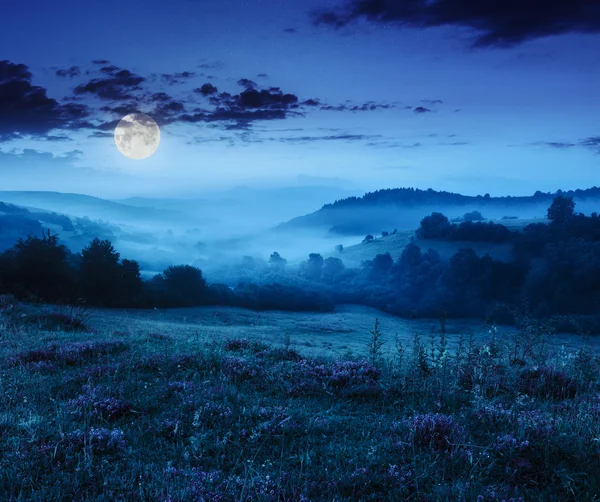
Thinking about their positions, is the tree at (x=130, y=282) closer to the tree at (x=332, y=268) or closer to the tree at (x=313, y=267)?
the tree at (x=332, y=268)

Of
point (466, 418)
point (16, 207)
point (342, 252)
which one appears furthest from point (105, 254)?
point (16, 207)

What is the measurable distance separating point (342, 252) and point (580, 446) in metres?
151

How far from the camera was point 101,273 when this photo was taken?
55.8 metres

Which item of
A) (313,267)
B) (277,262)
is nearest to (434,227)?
(313,267)

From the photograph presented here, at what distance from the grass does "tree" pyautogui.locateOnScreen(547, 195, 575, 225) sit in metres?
120

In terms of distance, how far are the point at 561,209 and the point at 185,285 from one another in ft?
318

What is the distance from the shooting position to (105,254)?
57188mm

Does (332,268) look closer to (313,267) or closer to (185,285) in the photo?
(313,267)

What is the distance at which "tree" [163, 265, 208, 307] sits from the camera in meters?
68.4

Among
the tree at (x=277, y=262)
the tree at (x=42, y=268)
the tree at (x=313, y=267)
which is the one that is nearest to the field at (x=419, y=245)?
the tree at (x=313, y=267)

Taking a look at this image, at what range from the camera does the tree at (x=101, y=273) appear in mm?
55000

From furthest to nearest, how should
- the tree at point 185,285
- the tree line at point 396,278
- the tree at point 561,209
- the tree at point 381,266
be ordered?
the tree at point 381,266 < the tree at point 561,209 < the tree at point 185,285 < the tree line at point 396,278

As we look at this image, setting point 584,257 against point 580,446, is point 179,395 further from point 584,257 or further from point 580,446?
point 584,257

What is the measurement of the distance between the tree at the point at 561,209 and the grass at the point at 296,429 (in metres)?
120
